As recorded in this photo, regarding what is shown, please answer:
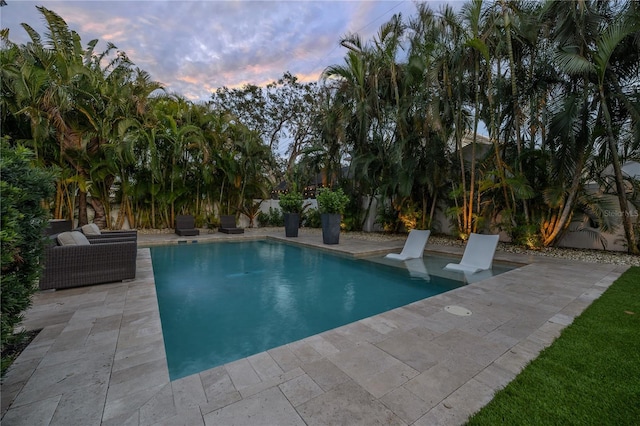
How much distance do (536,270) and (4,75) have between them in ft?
44.7

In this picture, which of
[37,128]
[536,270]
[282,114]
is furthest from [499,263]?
[282,114]

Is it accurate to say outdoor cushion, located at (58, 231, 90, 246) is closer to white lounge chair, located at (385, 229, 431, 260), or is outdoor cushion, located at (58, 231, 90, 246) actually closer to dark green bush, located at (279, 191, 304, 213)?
white lounge chair, located at (385, 229, 431, 260)

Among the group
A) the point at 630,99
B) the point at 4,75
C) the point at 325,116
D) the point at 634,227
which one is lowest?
the point at 634,227

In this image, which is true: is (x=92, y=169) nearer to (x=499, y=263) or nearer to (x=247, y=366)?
(x=247, y=366)

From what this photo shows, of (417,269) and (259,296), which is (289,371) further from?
(417,269)

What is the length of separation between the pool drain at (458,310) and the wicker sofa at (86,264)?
4856 mm

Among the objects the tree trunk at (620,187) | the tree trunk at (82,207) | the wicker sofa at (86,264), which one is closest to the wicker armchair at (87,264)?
the wicker sofa at (86,264)

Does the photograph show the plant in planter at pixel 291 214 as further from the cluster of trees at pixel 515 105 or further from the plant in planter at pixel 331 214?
the cluster of trees at pixel 515 105

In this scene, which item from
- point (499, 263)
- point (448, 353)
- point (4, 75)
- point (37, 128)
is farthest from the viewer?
point (37, 128)

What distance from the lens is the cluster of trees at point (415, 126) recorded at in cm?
639

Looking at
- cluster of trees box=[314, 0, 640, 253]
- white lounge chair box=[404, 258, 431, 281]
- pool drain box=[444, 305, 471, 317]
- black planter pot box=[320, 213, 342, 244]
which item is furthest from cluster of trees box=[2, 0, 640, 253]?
pool drain box=[444, 305, 471, 317]

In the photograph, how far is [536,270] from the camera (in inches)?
213

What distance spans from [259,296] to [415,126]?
782cm

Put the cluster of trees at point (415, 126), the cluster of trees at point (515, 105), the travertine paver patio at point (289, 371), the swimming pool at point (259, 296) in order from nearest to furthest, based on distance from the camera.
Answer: the travertine paver patio at point (289, 371) < the swimming pool at point (259, 296) < the cluster of trees at point (515, 105) < the cluster of trees at point (415, 126)
